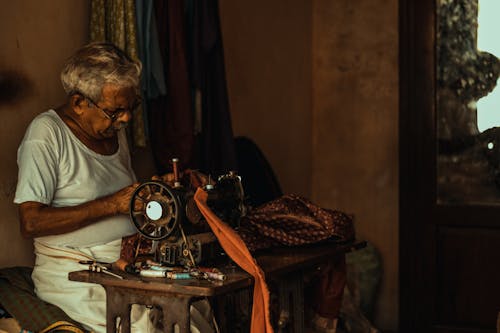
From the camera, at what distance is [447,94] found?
5371mm

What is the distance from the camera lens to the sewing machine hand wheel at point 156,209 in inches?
112

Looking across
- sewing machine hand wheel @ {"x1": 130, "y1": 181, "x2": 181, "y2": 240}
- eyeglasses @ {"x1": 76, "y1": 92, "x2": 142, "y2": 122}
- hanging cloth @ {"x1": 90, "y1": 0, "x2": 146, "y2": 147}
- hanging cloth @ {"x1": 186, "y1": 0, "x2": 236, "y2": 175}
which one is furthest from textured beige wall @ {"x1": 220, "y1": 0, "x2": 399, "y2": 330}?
sewing machine hand wheel @ {"x1": 130, "y1": 181, "x2": 181, "y2": 240}

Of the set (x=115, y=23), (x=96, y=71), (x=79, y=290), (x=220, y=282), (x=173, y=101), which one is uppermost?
(x=115, y=23)

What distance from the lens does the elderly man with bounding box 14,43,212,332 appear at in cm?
296

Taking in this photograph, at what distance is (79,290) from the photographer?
302cm

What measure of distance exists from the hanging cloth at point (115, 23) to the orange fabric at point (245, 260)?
1123 mm

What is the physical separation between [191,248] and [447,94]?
9.89 ft

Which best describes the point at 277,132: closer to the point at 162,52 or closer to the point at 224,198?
the point at 162,52

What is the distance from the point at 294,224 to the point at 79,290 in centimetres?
99

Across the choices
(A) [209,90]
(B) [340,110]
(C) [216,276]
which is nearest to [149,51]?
(A) [209,90]

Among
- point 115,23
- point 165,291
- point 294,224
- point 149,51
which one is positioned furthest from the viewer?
point 149,51

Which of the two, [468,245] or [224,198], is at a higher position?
[224,198]

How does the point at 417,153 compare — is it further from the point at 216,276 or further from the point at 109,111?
the point at 216,276

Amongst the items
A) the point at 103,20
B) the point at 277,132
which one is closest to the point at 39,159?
the point at 103,20
